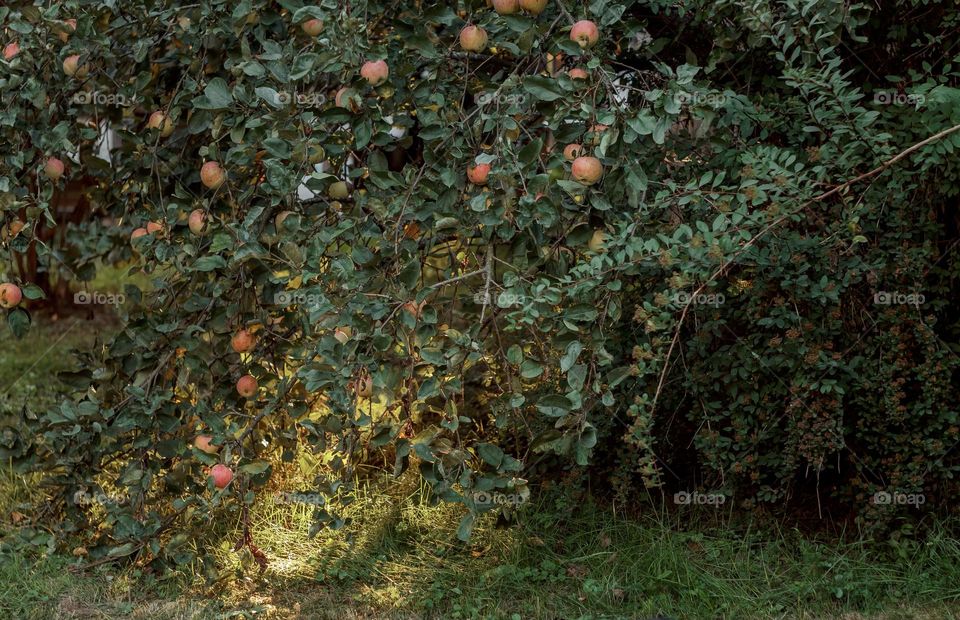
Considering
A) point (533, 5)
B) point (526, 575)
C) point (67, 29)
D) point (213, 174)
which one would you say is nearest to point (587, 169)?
point (533, 5)

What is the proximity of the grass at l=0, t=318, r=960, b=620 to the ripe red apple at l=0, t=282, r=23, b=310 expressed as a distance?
0.87 metres

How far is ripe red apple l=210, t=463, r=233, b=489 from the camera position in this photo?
283 centimetres

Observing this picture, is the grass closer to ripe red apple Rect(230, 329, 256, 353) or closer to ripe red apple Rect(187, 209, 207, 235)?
ripe red apple Rect(230, 329, 256, 353)

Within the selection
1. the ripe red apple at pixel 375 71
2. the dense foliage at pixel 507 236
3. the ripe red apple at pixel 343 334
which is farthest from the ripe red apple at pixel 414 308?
the ripe red apple at pixel 375 71

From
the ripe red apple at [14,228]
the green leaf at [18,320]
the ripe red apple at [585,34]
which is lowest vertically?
the green leaf at [18,320]

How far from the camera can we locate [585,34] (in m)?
2.39

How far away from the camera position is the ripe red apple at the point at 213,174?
2.84 metres

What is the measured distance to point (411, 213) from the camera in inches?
104

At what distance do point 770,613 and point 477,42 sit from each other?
180cm

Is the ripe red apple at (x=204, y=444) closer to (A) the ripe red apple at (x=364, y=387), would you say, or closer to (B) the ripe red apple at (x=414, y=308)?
(A) the ripe red apple at (x=364, y=387)

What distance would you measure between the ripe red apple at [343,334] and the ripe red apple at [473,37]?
2.55ft

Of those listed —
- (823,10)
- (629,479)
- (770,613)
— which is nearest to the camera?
(823,10)

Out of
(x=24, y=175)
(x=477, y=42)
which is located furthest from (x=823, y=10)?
(x=24, y=175)

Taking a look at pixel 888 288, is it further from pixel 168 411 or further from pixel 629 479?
pixel 168 411
